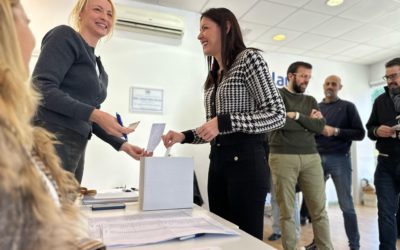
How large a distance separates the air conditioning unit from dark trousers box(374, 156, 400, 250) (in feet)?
7.58

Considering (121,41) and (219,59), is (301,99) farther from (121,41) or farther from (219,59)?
(121,41)

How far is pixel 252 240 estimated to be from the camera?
659 mm

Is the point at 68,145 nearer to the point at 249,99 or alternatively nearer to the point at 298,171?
the point at 249,99

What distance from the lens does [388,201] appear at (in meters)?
2.04

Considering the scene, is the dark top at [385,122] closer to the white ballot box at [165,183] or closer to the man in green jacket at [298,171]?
the man in green jacket at [298,171]

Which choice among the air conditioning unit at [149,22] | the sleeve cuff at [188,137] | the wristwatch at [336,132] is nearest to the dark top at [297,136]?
the wristwatch at [336,132]

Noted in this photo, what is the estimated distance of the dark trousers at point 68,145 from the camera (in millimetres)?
1009

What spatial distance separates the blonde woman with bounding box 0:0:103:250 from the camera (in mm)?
296

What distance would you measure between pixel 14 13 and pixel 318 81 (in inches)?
195

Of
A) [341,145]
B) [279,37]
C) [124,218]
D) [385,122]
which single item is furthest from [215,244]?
[279,37]

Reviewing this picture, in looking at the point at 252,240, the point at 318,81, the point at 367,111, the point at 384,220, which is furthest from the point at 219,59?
the point at 367,111

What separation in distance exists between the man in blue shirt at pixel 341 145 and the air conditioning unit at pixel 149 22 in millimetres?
1656

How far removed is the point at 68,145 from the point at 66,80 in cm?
23

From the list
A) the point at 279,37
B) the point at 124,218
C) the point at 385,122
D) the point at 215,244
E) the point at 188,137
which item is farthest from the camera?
the point at 279,37
